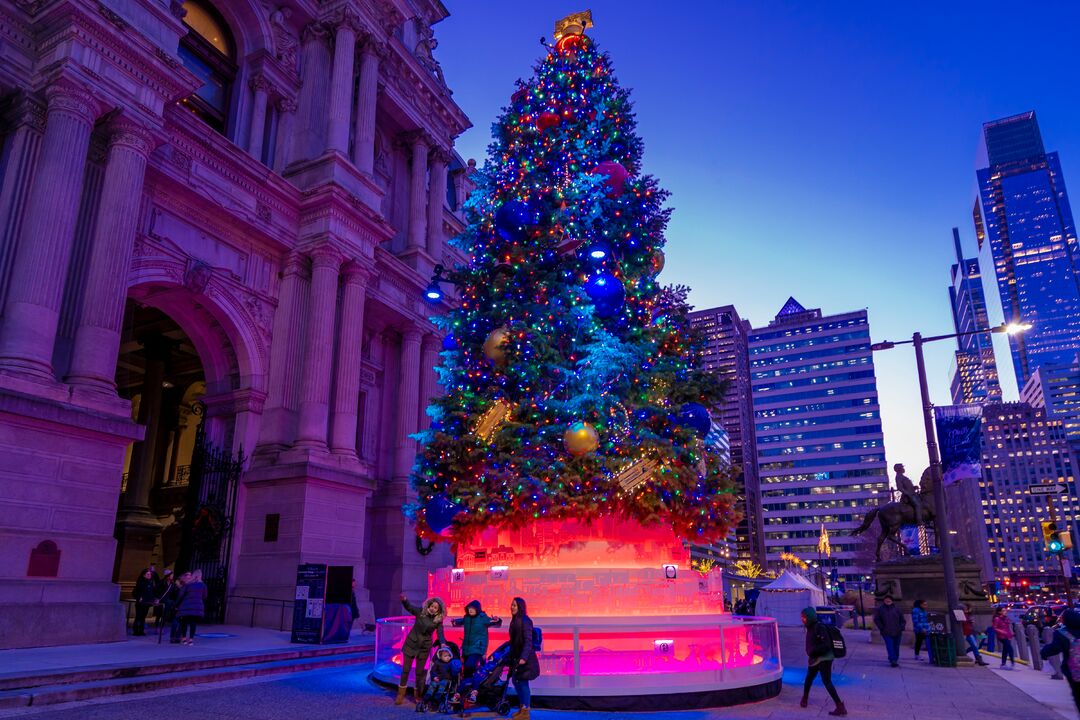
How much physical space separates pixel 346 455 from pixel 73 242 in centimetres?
983

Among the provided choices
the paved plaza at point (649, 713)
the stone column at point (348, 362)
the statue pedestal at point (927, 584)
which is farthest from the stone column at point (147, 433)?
the statue pedestal at point (927, 584)

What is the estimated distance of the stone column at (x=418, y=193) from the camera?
31.2 meters

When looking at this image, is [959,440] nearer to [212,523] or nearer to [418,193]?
[212,523]

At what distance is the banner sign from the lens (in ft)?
50.9

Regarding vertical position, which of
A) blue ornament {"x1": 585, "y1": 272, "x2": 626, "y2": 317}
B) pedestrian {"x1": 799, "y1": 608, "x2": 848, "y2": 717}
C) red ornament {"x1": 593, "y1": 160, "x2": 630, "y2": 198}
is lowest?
pedestrian {"x1": 799, "y1": 608, "x2": 848, "y2": 717}

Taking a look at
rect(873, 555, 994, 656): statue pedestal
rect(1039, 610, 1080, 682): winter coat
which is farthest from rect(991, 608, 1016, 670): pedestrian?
rect(1039, 610, 1080, 682): winter coat

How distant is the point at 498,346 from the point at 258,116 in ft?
57.8

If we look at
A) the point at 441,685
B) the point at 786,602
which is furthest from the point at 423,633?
the point at 786,602

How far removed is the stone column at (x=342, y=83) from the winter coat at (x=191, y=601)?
15647mm

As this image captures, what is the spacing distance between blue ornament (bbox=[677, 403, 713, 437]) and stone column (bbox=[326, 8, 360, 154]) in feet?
57.6

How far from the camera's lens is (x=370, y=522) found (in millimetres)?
27031

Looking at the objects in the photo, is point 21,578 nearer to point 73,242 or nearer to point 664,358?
point 73,242

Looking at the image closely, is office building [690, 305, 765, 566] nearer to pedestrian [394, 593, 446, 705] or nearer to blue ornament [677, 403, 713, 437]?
blue ornament [677, 403, 713, 437]

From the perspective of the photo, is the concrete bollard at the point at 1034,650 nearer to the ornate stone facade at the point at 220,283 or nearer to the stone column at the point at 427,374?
the ornate stone facade at the point at 220,283
